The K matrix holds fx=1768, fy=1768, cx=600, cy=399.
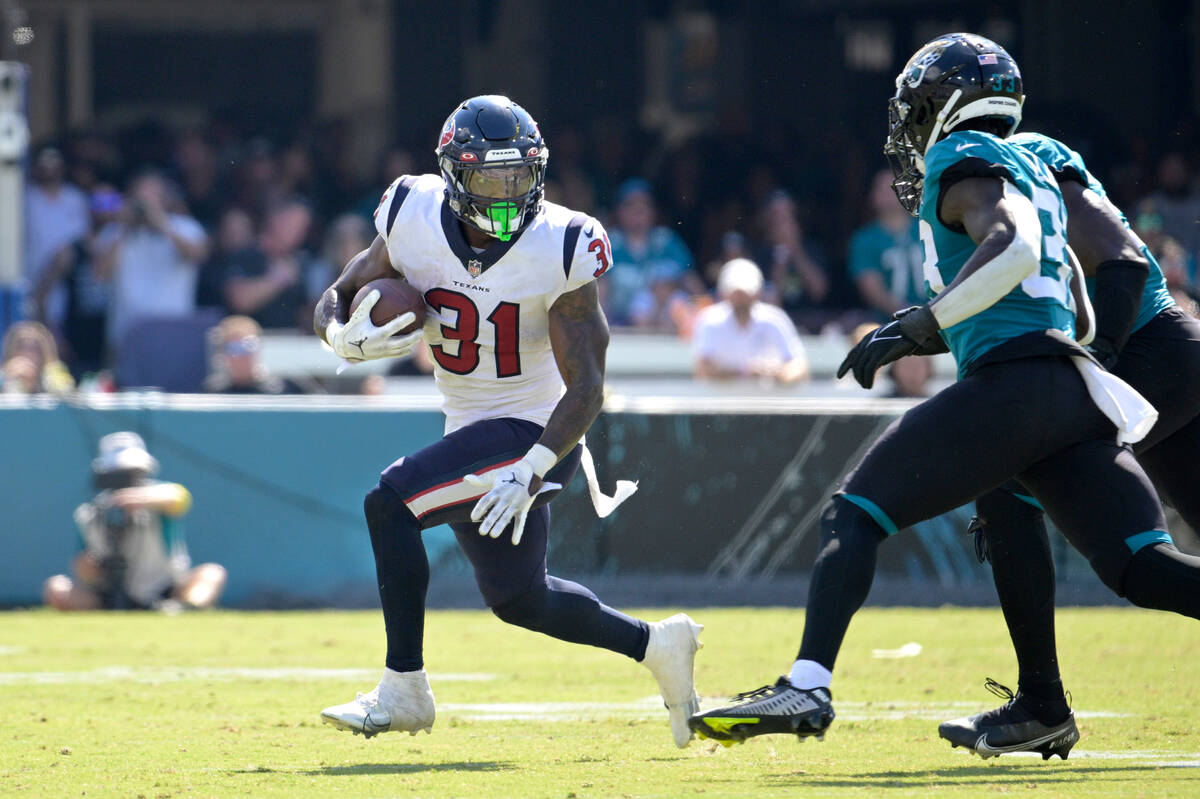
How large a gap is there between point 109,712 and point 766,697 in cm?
264

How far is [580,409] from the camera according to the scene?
4.95 meters

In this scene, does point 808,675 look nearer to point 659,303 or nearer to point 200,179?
point 659,303

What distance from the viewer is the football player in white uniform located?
490cm

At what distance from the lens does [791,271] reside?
13.1 meters

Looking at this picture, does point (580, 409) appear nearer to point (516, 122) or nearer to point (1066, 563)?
point (516, 122)

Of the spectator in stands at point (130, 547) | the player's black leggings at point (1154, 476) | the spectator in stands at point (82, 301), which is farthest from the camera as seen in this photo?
the spectator in stands at point (82, 301)

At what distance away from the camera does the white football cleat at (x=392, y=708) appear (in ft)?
16.0

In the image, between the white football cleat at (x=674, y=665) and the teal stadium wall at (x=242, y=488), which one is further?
the teal stadium wall at (x=242, y=488)

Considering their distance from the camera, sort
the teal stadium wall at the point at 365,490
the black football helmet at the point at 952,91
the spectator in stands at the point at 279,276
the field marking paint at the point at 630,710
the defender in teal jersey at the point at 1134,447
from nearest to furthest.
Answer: the black football helmet at the point at 952,91
the defender in teal jersey at the point at 1134,447
the field marking paint at the point at 630,710
the teal stadium wall at the point at 365,490
the spectator in stands at the point at 279,276

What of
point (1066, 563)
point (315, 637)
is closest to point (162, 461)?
point (315, 637)

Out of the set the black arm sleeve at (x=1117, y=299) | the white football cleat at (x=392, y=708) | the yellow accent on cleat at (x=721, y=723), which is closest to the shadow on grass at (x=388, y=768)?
the white football cleat at (x=392, y=708)

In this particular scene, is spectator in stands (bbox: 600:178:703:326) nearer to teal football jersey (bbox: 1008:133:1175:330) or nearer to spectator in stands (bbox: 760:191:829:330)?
spectator in stands (bbox: 760:191:829:330)

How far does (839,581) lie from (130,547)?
20.0ft

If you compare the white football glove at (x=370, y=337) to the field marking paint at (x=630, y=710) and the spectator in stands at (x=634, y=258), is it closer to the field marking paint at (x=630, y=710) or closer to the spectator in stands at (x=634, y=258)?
the field marking paint at (x=630, y=710)
